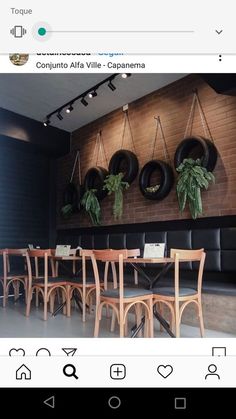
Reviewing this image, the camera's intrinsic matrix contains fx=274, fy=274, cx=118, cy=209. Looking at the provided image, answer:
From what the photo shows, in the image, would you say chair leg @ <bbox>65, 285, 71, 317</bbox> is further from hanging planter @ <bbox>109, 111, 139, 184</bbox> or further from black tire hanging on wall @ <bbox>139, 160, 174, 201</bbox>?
hanging planter @ <bbox>109, 111, 139, 184</bbox>

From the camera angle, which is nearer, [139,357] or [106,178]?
[139,357]

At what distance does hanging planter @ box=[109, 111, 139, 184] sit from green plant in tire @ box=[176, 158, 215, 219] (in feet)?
3.32

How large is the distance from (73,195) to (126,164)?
1328mm

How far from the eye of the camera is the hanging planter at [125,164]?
415 cm

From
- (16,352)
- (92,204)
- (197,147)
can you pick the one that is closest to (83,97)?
(92,204)

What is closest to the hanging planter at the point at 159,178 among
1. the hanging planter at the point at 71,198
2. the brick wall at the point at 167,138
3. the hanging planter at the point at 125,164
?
the brick wall at the point at 167,138

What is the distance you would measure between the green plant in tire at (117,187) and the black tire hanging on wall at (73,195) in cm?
88

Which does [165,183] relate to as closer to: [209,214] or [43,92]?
[209,214]

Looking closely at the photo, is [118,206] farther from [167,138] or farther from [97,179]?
[167,138]

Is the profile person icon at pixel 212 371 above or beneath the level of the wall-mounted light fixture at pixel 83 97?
beneath

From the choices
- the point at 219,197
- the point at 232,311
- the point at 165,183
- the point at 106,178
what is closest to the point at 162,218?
the point at 165,183

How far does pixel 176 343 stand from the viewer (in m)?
0.55
